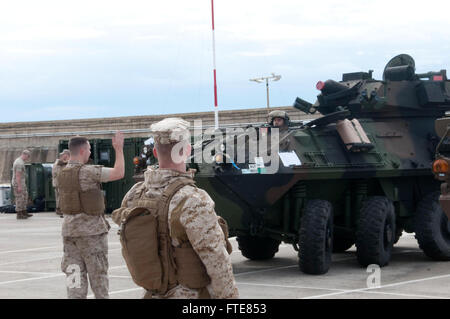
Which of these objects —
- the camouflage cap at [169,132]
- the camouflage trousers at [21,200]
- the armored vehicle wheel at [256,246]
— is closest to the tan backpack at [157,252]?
the camouflage cap at [169,132]

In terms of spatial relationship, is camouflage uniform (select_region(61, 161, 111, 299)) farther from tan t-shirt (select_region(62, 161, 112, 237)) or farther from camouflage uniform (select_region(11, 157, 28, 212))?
camouflage uniform (select_region(11, 157, 28, 212))

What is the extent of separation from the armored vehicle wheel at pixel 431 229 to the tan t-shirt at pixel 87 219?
16.8 feet

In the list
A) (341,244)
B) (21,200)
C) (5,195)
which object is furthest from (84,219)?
(5,195)

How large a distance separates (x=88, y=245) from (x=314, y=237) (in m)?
3.32

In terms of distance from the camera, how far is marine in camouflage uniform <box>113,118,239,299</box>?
370 centimetres

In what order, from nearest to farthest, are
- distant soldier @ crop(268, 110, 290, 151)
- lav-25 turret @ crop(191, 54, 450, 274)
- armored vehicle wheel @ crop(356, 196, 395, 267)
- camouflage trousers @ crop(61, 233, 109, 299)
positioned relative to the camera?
camouflage trousers @ crop(61, 233, 109, 299) < lav-25 turret @ crop(191, 54, 450, 274) < armored vehicle wheel @ crop(356, 196, 395, 267) < distant soldier @ crop(268, 110, 290, 151)

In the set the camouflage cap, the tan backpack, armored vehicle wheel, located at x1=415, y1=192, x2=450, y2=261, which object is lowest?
armored vehicle wheel, located at x1=415, y1=192, x2=450, y2=261

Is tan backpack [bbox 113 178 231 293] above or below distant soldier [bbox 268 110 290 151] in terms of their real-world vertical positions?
below

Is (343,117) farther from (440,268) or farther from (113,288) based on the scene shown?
(113,288)

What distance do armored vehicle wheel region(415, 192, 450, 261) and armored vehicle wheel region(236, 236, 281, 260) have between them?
1.99 m

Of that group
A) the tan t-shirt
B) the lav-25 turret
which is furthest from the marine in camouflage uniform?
the lav-25 turret

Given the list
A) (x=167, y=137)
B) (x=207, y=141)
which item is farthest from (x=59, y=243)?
(x=167, y=137)

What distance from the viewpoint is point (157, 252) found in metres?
3.80
